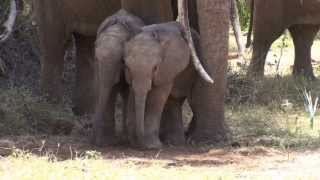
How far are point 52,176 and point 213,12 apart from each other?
1.96 metres

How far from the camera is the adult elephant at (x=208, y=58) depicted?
247 inches

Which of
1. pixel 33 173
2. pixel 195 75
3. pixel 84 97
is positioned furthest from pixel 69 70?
pixel 33 173

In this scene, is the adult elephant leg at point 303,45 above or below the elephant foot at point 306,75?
above

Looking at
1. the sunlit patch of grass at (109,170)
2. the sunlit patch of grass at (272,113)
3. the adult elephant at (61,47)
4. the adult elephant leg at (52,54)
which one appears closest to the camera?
the sunlit patch of grass at (109,170)

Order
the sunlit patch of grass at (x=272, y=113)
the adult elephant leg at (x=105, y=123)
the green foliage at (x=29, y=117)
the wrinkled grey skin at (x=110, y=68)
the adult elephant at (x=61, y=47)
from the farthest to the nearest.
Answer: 1. the adult elephant at (x=61, y=47)
2. the green foliage at (x=29, y=117)
3. the sunlit patch of grass at (x=272, y=113)
4. the adult elephant leg at (x=105, y=123)
5. the wrinkled grey skin at (x=110, y=68)

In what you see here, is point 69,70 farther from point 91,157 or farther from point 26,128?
point 91,157

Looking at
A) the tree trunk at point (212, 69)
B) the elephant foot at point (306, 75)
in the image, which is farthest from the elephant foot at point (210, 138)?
the elephant foot at point (306, 75)

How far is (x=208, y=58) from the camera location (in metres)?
6.28

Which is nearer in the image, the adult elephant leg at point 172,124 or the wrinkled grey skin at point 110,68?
the wrinkled grey skin at point 110,68

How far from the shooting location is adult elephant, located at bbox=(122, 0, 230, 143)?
6262 mm

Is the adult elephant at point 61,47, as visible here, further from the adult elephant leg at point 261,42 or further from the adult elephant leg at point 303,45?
the adult elephant leg at point 303,45

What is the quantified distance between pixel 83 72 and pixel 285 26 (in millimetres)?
2362

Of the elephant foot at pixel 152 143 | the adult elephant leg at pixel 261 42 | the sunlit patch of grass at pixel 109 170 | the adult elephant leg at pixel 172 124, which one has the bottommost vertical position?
the sunlit patch of grass at pixel 109 170

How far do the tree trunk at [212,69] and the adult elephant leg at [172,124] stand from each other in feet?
0.39
